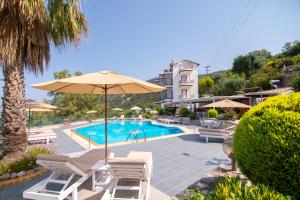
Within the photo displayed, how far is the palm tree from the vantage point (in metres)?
5.57

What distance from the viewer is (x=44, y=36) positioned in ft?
21.2

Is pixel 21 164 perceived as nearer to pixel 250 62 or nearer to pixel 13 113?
pixel 13 113

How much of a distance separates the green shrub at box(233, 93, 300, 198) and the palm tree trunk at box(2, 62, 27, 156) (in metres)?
6.73

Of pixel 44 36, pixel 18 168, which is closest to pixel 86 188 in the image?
pixel 18 168

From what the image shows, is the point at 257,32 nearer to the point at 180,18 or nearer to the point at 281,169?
the point at 180,18

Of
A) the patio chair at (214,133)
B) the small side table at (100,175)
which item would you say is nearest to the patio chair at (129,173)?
the small side table at (100,175)

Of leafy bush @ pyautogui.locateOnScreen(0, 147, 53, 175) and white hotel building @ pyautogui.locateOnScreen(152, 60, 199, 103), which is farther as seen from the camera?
white hotel building @ pyautogui.locateOnScreen(152, 60, 199, 103)

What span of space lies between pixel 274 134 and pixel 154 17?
17.6 m

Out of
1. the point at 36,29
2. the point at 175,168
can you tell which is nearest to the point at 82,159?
the point at 175,168

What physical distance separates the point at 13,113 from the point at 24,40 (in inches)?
97.7

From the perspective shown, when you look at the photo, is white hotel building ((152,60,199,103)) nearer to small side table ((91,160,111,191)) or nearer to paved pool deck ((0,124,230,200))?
paved pool deck ((0,124,230,200))

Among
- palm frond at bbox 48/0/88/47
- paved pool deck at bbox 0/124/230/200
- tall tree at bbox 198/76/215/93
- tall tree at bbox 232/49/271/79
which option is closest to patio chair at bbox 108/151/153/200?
paved pool deck at bbox 0/124/230/200

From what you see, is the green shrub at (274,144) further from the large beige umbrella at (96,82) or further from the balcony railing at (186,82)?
the balcony railing at (186,82)

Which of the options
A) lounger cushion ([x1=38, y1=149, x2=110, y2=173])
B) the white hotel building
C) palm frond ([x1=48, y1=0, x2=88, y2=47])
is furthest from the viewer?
the white hotel building
